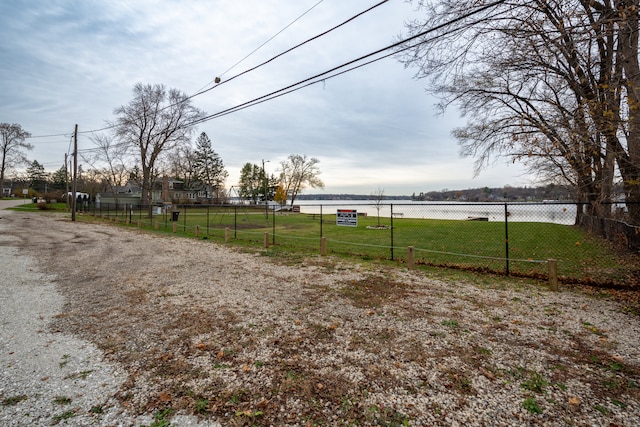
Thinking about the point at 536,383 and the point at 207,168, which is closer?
the point at 536,383

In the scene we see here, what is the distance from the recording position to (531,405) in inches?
104

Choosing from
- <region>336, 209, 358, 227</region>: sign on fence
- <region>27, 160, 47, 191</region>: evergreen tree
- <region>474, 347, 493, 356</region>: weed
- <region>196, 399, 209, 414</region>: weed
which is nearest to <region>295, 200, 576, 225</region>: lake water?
<region>336, 209, 358, 227</region>: sign on fence

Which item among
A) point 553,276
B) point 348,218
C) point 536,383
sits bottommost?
point 536,383

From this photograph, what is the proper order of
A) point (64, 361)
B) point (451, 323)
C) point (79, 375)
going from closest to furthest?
point (79, 375), point (64, 361), point (451, 323)

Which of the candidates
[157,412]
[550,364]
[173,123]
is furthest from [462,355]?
[173,123]

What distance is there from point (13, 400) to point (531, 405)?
4.94 metres

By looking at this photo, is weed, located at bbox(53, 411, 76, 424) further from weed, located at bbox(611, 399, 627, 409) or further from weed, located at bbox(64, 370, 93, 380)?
weed, located at bbox(611, 399, 627, 409)

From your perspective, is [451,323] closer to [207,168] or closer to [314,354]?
[314,354]

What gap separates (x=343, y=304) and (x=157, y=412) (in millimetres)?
3417

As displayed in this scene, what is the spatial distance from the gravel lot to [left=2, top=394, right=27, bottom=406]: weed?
20 millimetres

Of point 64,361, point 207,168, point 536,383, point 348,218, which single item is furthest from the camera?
point 207,168

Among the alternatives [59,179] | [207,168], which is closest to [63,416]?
[207,168]

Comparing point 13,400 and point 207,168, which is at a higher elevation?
point 207,168

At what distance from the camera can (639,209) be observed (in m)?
7.43
